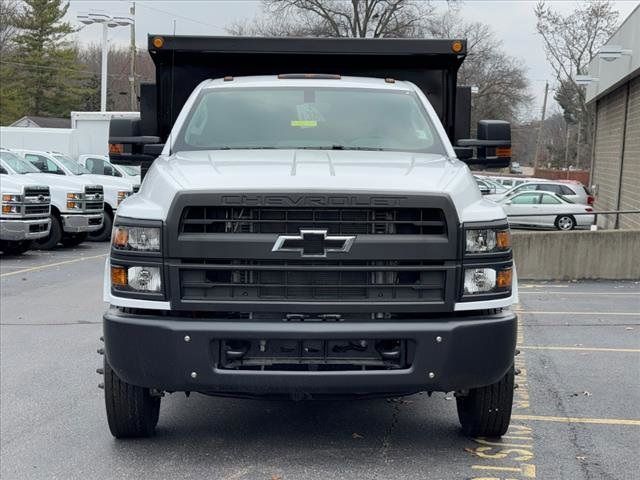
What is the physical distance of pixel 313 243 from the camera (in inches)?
Result: 174

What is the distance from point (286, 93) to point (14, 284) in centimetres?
894

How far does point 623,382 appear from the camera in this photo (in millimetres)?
6930

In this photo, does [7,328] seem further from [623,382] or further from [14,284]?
[623,382]

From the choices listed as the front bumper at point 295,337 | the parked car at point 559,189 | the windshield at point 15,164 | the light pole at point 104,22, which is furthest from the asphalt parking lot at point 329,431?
the light pole at point 104,22

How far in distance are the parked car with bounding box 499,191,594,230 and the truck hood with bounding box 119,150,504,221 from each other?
2568 cm

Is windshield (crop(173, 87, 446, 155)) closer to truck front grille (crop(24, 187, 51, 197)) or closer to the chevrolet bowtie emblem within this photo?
the chevrolet bowtie emblem

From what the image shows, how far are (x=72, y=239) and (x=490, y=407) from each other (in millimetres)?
17388

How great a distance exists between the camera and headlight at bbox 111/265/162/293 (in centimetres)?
446

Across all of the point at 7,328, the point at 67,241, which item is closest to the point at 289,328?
the point at 7,328

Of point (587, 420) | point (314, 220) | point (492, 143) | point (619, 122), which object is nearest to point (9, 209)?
point (492, 143)

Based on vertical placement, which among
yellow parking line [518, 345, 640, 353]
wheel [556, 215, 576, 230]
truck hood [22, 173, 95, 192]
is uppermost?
truck hood [22, 173, 95, 192]

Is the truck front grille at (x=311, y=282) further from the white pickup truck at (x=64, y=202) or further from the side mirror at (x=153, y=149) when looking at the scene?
the white pickup truck at (x=64, y=202)

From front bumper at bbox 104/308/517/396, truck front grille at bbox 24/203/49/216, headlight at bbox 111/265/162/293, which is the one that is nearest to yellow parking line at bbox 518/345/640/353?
front bumper at bbox 104/308/517/396

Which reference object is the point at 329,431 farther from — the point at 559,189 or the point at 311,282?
the point at 559,189
